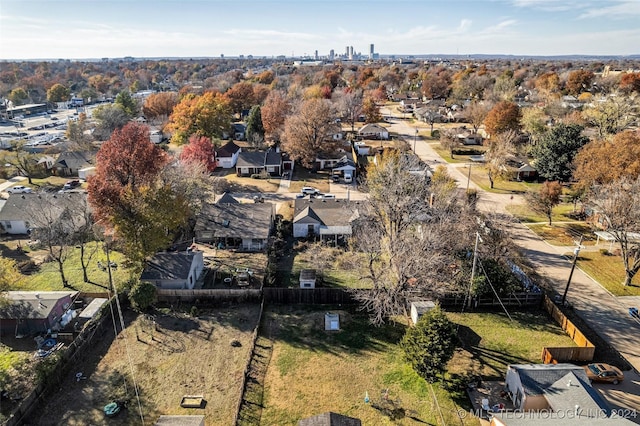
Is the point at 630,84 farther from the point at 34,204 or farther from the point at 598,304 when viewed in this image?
the point at 34,204

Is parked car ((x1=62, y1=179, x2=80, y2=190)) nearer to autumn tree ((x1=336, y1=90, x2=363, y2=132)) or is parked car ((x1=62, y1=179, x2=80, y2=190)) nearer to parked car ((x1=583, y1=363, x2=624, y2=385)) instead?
autumn tree ((x1=336, y1=90, x2=363, y2=132))

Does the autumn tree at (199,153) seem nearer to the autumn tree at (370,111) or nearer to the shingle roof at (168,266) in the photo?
the shingle roof at (168,266)

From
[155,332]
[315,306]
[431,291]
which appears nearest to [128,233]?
[155,332]

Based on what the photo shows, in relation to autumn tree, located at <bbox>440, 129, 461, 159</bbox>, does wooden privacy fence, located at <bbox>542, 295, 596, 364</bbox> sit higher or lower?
lower

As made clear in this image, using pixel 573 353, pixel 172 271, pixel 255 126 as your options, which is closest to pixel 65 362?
pixel 172 271

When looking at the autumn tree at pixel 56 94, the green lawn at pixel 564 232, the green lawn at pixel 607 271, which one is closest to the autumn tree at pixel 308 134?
the green lawn at pixel 564 232

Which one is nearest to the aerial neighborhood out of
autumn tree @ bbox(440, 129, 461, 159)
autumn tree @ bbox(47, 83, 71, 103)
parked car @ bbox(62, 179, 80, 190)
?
Answer: parked car @ bbox(62, 179, 80, 190)
